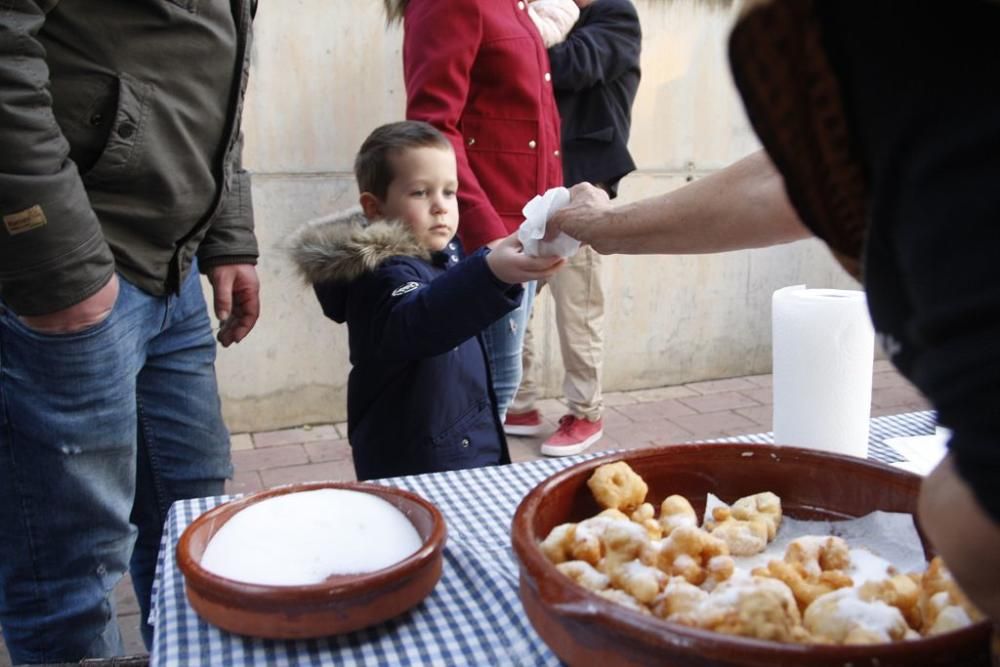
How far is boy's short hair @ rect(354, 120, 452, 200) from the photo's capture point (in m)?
2.01

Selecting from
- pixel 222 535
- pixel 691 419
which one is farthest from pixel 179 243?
pixel 691 419

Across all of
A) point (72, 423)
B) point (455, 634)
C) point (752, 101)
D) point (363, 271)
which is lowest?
point (455, 634)

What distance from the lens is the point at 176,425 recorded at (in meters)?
1.84

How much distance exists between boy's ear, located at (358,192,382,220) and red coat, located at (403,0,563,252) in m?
0.35

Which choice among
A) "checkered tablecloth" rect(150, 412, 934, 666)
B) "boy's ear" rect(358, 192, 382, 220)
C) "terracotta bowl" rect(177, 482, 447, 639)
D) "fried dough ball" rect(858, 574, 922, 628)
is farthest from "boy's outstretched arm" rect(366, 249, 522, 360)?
"fried dough ball" rect(858, 574, 922, 628)

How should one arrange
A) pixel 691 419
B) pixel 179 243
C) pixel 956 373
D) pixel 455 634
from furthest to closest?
1. pixel 691 419
2. pixel 179 243
3. pixel 455 634
4. pixel 956 373

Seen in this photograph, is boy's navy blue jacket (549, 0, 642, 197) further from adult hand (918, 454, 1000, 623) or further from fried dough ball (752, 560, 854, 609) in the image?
adult hand (918, 454, 1000, 623)

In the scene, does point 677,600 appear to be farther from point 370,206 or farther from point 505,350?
point 505,350

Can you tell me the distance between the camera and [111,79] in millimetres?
1513

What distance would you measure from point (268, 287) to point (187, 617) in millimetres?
2936

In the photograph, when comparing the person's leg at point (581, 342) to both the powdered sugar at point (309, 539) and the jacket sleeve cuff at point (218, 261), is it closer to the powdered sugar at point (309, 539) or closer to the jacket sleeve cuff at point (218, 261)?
the jacket sleeve cuff at point (218, 261)

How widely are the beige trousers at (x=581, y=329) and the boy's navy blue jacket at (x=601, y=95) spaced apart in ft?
1.60

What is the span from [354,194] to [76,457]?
7.99 feet

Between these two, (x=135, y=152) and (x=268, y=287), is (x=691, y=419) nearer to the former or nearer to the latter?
(x=268, y=287)
